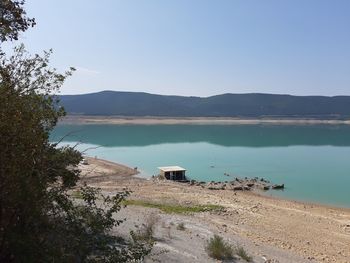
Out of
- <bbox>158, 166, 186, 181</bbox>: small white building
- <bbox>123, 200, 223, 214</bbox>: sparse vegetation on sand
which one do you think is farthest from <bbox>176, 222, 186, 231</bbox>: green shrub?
<bbox>158, 166, 186, 181</bbox>: small white building

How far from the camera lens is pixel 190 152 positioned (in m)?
77.4

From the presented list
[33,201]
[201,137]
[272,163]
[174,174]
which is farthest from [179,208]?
[201,137]

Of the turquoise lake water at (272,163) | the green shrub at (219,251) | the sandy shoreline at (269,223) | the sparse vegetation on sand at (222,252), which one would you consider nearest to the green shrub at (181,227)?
the sandy shoreline at (269,223)

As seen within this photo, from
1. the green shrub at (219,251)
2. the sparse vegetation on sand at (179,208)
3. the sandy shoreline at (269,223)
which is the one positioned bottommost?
the sandy shoreline at (269,223)

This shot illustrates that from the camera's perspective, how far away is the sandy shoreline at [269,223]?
722 inches

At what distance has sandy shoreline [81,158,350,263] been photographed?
1834cm

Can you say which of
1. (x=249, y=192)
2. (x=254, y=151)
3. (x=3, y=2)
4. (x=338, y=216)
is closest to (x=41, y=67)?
(x=3, y=2)

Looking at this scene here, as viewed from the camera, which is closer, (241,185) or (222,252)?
(222,252)

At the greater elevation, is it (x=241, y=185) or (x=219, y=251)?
(x=219, y=251)

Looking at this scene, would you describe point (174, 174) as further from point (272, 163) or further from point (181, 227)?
point (181, 227)

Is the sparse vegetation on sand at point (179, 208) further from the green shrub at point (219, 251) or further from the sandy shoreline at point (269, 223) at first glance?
the green shrub at point (219, 251)

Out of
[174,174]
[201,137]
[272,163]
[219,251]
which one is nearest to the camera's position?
[219,251]

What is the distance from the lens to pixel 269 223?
24.6 metres

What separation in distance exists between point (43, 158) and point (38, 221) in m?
0.77
